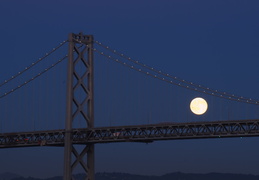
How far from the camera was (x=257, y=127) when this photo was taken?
88938 millimetres

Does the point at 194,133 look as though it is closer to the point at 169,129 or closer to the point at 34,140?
the point at 169,129

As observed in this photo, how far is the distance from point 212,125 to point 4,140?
1111 inches

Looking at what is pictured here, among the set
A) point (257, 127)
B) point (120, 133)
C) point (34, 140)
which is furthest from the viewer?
point (34, 140)

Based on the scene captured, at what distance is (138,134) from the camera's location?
314 feet

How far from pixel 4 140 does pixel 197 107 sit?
26.1 metres

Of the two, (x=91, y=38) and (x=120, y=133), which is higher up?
(x=91, y=38)

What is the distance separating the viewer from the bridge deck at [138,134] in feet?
293

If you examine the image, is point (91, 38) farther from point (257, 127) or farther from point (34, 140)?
point (257, 127)

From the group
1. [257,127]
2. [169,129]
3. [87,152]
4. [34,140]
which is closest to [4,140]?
[34,140]

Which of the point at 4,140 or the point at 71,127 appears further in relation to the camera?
the point at 4,140

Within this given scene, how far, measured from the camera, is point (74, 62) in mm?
102125

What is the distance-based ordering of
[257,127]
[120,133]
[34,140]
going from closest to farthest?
1. [257,127]
2. [120,133]
3. [34,140]

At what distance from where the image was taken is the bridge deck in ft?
293

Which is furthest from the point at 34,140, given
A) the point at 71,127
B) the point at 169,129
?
the point at 169,129
